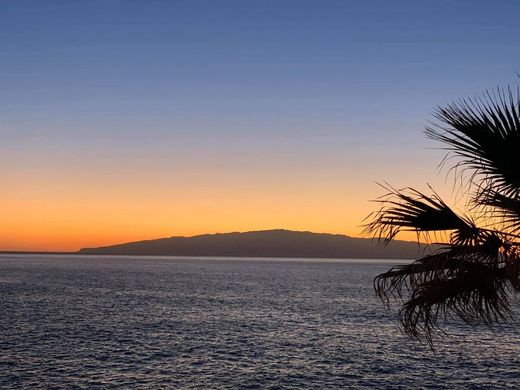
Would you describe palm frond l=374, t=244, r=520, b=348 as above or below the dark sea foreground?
above

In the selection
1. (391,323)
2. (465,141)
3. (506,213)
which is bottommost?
(391,323)

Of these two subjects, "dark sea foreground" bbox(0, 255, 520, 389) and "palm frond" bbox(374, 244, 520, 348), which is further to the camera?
"dark sea foreground" bbox(0, 255, 520, 389)

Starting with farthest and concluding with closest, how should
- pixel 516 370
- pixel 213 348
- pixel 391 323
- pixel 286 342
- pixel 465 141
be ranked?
pixel 391 323 → pixel 286 342 → pixel 213 348 → pixel 516 370 → pixel 465 141

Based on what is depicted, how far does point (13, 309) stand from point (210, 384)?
4956cm

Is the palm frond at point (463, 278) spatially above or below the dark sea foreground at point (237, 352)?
above

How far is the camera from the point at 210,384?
30.5m

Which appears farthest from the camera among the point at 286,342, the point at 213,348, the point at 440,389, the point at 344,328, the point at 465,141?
the point at 344,328

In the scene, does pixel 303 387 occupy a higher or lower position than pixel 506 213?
lower

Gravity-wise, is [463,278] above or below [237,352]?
above

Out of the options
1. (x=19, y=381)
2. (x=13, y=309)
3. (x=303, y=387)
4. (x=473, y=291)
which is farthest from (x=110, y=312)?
(x=473, y=291)

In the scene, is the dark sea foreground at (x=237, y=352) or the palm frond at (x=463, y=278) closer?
the palm frond at (x=463, y=278)

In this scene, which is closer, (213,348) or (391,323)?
(213,348)

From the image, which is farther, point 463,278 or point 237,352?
point 237,352

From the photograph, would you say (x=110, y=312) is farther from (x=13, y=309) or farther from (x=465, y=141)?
(x=465, y=141)
